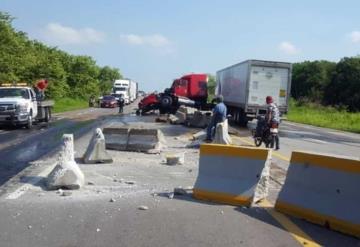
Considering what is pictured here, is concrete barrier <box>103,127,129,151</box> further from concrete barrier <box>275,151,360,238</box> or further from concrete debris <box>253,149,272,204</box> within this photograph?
concrete barrier <box>275,151,360,238</box>

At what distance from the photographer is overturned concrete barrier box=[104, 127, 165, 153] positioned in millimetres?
16375

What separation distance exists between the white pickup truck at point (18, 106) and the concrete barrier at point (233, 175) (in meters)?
19.9

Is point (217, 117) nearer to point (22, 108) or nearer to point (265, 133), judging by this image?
point (265, 133)

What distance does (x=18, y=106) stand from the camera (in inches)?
1089

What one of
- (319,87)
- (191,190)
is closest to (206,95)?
(191,190)

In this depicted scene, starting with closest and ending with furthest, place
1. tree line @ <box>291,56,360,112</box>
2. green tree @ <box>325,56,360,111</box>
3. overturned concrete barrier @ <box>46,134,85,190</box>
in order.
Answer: overturned concrete barrier @ <box>46,134,85,190</box>
green tree @ <box>325,56,360,111</box>
tree line @ <box>291,56,360,112</box>

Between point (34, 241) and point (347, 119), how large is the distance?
1855 inches

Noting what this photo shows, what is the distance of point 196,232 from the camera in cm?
718

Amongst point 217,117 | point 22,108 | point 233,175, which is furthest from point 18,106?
point 233,175

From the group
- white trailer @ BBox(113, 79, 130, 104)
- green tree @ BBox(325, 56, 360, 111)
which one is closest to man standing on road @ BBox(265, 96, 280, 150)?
white trailer @ BBox(113, 79, 130, 104)

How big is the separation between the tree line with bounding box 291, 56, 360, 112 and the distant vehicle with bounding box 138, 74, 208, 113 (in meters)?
32.9

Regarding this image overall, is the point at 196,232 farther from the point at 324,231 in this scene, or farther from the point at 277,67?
the point at 277,67

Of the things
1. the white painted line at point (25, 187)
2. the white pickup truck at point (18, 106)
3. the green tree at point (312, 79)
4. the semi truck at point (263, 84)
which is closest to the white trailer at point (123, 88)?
the green tree at point (312, 79)

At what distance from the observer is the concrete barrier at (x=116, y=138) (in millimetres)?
16609
